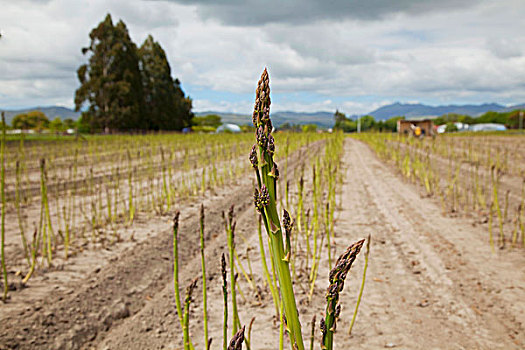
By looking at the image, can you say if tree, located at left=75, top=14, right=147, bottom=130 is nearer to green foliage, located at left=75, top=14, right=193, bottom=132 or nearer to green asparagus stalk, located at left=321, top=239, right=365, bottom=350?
green foliage, located at left=75, top=14, right=193, bottom=132

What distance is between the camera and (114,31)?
2747cm

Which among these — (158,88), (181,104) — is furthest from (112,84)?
(181,104)

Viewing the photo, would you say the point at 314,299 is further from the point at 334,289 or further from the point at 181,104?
the point at 181,104

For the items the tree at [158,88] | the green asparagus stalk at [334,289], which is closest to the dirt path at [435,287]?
the green asparagus stalk at [334,289]

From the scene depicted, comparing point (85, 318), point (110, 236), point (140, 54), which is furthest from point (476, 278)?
point (140, 54)

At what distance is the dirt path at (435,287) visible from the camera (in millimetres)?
2090

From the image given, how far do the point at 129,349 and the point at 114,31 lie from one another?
2971 cm

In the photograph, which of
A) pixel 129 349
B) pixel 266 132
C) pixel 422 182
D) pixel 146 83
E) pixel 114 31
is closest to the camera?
pixel 266 132

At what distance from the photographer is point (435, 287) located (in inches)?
107

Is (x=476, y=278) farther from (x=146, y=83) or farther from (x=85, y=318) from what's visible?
(x=146, y=83)

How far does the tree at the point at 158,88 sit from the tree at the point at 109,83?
13.1 feet

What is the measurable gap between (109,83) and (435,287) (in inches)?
1104

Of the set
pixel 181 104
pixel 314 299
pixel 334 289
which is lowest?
pixel 314 299

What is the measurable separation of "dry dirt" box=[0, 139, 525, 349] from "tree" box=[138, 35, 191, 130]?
29481mm
